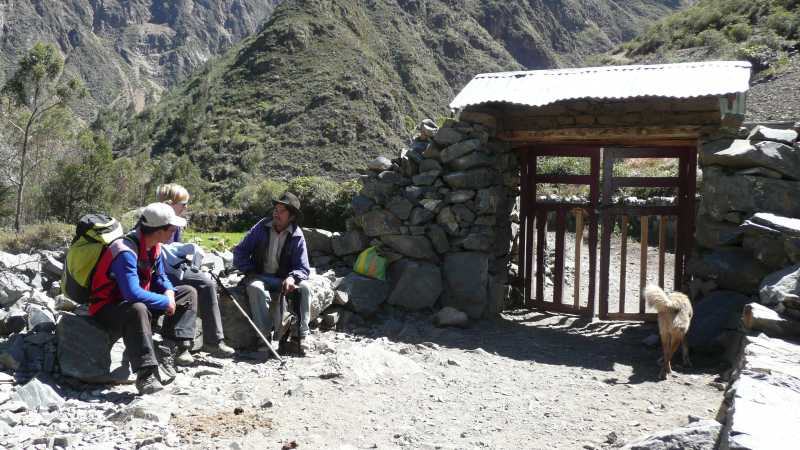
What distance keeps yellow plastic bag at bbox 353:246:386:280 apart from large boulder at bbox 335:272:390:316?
0.27 feet

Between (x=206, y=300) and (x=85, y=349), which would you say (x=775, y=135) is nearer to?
(x=206, y=300)

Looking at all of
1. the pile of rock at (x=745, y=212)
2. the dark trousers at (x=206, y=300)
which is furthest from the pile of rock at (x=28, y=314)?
the pile of rock at (x=745, y=212)

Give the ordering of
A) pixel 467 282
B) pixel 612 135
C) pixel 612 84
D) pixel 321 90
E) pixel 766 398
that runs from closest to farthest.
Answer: pixel 766 398 → pixel 612 84 → pixel 612 135 → pixel 467 282 → pixel 321 90

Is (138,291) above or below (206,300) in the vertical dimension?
above

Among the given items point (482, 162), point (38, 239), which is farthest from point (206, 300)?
point (38, 239)

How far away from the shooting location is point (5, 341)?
5219 mm

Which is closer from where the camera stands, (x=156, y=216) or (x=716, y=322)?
(x=156, y=216)

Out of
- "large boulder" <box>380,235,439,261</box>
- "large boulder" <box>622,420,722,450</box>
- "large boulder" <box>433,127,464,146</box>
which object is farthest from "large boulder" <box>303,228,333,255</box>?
"large boulder" <box>622,420,722,450</box>

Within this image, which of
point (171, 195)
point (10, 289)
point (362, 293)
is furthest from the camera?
point (362, 293)

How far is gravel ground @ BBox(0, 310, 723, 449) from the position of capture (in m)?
4.34

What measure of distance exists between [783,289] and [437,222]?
12.9 feet

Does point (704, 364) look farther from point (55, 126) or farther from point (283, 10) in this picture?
point (283, 10)

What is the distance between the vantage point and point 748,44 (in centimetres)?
3597

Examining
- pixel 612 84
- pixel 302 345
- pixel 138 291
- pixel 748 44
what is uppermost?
pixel 748 44
